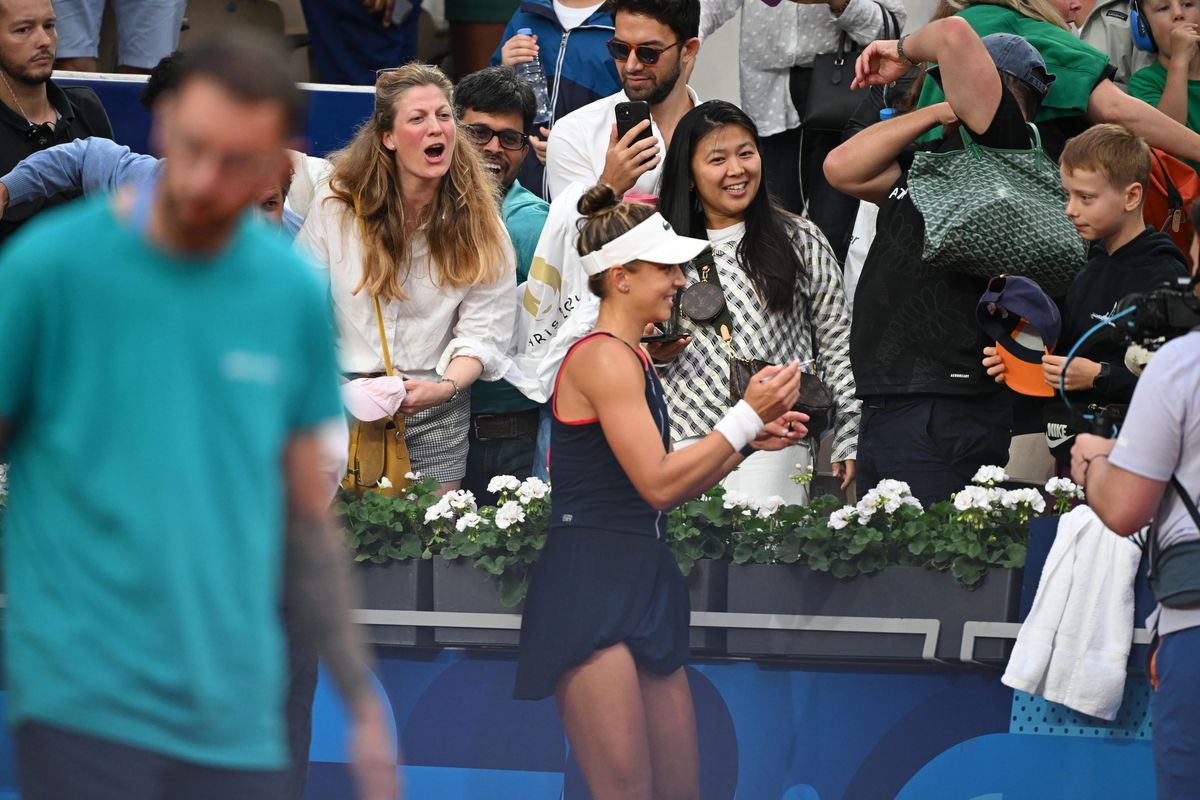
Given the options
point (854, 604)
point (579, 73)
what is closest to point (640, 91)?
point (579, 73)

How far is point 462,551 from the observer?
14.7 ft

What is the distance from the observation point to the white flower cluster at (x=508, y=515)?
445cm

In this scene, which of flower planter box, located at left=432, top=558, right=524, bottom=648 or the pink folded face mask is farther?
the pink folded face mask

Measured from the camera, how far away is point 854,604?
4473 mm

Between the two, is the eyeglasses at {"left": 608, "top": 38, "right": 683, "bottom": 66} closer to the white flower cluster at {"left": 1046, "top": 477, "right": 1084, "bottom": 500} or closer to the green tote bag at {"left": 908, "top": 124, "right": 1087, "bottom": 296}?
the green tote bag at {"left": 908, "top": 124, "right": 1087, "bottom": 296}

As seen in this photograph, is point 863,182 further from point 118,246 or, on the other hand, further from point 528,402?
point 118,246

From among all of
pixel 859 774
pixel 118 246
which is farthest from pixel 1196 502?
pixel 118 246

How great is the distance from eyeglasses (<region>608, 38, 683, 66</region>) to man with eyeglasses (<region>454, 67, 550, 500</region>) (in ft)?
1.11

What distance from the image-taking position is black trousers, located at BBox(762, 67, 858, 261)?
21.0ft

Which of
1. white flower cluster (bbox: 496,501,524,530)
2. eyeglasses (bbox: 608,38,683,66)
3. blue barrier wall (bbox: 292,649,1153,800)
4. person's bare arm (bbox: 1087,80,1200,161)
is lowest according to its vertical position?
blue barrier wall (bbox: 292,649,1153,800)

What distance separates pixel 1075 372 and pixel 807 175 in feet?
7.12

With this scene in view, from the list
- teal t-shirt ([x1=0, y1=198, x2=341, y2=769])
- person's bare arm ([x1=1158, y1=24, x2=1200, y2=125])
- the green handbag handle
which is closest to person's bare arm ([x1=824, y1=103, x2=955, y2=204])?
the green handbag handle

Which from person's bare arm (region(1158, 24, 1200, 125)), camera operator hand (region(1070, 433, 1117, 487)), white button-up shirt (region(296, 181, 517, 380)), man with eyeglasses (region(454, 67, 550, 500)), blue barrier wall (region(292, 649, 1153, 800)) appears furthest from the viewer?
person's bare arm (region(1158, 24, 1200, 125))

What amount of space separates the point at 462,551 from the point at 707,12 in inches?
116
